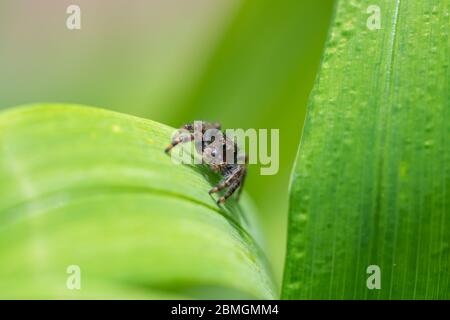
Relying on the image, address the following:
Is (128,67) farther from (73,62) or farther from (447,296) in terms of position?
(447,296)

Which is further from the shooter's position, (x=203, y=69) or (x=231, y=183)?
(x=203, y=69)

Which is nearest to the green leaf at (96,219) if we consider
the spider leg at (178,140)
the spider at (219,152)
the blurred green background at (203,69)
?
the spider leg at (178,140)

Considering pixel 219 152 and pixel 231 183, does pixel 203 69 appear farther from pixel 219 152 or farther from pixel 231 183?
pixel 231 183

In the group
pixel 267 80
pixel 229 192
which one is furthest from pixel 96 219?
pixel 267 80

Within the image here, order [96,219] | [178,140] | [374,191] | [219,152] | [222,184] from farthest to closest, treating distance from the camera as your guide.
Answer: [219,152]
[222,184]
[178,140]
[374,191]
[96,219]

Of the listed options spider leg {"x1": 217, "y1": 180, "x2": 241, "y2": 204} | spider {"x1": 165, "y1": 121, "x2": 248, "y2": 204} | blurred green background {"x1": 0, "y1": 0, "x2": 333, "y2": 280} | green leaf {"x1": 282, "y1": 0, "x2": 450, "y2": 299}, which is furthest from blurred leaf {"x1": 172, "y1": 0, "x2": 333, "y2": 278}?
green leaf {"x1": 282, "y1": 0, "x2": 450, "y2": 299}

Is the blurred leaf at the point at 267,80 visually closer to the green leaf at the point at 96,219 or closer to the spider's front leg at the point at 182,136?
the spider's front leg at the point at 182,136

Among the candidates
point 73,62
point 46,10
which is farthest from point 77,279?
point 46,10
